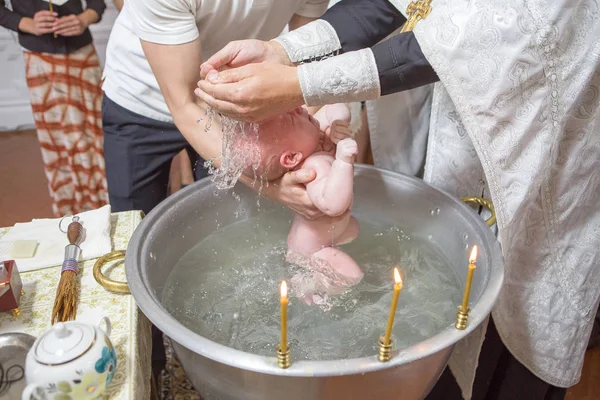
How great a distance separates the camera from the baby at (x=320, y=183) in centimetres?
101

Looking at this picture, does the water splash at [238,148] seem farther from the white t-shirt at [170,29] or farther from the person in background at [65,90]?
the person in background at [65,90]

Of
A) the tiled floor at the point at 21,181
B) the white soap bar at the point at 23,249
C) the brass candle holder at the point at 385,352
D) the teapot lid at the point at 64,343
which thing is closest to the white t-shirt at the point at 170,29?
the white soap bar at the point at 23,249

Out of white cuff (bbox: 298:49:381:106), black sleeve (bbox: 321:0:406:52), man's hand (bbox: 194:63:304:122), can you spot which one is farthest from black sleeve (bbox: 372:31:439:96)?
black sleeve (bbox: 321:0:406:52)

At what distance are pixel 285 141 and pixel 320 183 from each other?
107 millimetres

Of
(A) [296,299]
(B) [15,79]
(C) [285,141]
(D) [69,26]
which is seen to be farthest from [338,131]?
(B) [15,79]

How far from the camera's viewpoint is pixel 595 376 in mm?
1673

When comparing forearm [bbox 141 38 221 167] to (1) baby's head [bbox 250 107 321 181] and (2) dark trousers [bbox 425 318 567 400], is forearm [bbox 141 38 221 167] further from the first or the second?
(2) dark trousers [bbox 425 318 567 400]

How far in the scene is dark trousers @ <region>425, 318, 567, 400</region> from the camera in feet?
3.88

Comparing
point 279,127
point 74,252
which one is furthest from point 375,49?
point 74,252

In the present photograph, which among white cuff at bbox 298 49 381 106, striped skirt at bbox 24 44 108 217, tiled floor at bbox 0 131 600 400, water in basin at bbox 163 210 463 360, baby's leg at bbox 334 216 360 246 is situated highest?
white cuff at bbox 298 49 381 106

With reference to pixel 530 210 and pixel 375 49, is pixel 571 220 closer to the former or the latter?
pixel 530 210

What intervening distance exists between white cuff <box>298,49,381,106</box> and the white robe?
0.31 ft

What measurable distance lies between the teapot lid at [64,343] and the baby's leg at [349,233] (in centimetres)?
59

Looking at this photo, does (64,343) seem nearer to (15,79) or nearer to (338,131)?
(338,131)
